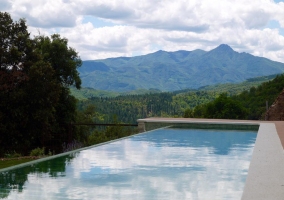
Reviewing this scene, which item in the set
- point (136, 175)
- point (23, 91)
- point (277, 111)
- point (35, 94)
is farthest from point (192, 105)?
point (136, 175)

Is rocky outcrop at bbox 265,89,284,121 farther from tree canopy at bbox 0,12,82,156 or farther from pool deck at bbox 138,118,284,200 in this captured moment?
pool deck at bbox 138,118,284,200

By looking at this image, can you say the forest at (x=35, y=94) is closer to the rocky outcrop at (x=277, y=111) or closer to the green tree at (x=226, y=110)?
the rocky outcrop at (x=277, y=111)

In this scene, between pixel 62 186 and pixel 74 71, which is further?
pixel 74 71

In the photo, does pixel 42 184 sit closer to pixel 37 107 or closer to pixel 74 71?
pixel 37 107

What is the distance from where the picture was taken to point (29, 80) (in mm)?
16062

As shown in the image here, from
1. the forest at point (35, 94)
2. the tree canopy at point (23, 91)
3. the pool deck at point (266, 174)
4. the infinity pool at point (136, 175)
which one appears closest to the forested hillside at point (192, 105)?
the forest at point (35, 94)

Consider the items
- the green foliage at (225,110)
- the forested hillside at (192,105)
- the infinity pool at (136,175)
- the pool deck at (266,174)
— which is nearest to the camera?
the pool deck at (266,174)

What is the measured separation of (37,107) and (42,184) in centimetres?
1189

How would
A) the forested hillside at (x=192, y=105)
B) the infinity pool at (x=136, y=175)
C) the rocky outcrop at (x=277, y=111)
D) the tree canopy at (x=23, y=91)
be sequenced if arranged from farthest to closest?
the forested hillside at (x=192, y=105)
the rocky outcrop at (x=277, y=111)
the tree canopy at (x=23, y=91)
the infinity pool at (x=136, y=175)

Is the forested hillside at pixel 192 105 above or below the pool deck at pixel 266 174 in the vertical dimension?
above

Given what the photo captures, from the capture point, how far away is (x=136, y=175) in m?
5.56

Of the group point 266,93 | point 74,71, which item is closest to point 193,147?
point 74,71

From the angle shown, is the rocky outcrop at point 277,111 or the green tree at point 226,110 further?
the green tree at point 226,110

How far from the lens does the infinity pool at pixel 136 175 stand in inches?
177
